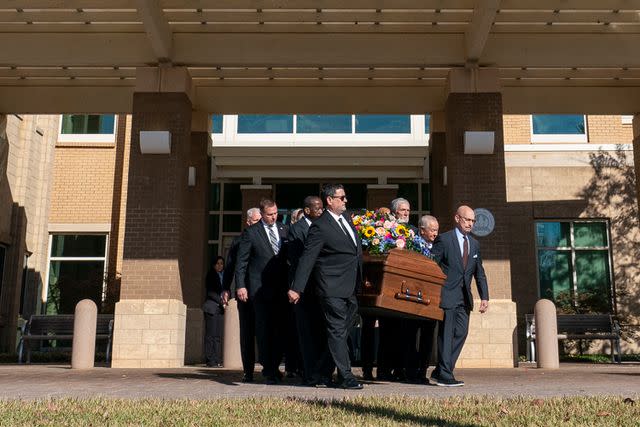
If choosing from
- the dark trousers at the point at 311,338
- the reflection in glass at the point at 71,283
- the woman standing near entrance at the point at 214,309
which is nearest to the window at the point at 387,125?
the woman standing near entrance at the point at 214,309

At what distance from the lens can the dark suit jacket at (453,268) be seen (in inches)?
331

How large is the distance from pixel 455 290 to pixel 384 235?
100 cm

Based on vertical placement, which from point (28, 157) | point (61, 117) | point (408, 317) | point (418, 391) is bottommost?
point (418, 391)

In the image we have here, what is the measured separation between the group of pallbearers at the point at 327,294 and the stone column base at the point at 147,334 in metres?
4.59

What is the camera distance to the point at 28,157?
784 inches

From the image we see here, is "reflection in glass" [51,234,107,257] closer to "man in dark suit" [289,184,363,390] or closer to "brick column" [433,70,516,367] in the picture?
"brick column" [433,70,516,367]

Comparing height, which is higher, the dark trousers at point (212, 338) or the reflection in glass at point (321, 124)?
the reflection in glass at point (321, 124)

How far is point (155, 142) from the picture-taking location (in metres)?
14.0

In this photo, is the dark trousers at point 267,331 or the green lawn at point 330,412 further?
the dark trousers at point 267,331

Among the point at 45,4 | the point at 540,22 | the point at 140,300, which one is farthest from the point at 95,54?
the point at 540,22

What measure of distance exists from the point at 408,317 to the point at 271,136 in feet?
39.9

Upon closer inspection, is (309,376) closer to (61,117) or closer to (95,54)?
(95,54)

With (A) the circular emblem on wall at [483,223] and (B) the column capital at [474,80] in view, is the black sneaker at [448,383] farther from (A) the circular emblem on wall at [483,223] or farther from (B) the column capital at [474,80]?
(B) the column capital at [474,80]

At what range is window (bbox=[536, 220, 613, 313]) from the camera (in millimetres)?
20109
